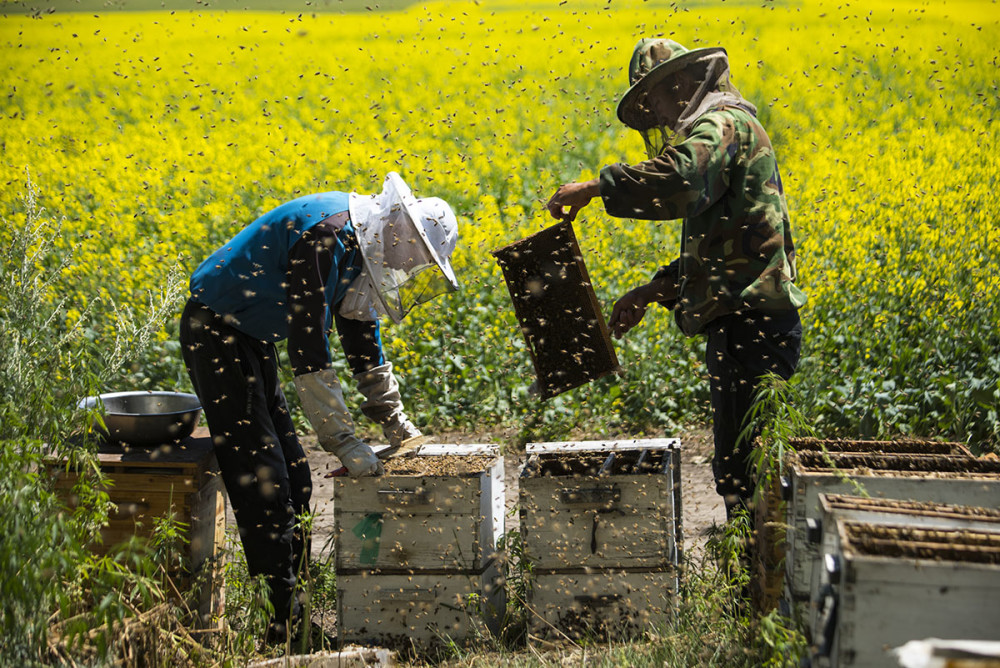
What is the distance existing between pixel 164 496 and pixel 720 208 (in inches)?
97.9

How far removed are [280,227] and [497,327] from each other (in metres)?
3.40

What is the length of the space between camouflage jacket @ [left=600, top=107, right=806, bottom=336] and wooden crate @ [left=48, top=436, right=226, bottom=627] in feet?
6.46

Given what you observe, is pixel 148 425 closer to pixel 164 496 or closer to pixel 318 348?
pixel 164 496

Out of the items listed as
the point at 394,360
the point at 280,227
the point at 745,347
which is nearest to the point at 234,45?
the point at 394,360

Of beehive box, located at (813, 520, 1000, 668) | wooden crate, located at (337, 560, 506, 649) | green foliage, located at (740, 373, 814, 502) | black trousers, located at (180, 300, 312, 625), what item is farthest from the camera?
black trousers, located at (180, 300, 312, 625)

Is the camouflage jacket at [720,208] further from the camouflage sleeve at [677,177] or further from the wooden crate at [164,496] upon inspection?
the wooden crate at [164,496]

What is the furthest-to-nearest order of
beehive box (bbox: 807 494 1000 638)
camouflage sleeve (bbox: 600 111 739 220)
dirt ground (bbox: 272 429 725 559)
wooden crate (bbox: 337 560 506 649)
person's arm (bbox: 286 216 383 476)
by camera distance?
dirt ground (bbox: 272 429 725 559) → wooden crate (bbox: 337 560 506 649) → person's arm (bbox: 286 216 383 476) → camouflage sleeve (bbox: 600 111 739 220) → beehive box (bbox: 807 494 1000 638)

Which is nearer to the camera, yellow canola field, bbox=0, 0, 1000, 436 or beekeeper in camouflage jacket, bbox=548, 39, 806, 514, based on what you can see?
beekeeper in camouflage jacket, bbox=548, 39, 806, 514

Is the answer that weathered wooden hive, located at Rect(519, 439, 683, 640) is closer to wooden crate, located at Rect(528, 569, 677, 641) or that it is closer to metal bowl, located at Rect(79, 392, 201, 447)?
wooden crate, located at Rect(528, 569, 677, 641)

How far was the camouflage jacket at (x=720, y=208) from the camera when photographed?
3283mm

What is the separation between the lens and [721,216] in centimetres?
351

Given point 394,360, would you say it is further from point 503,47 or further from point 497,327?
point 503,47

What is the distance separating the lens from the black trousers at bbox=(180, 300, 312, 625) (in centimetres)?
363

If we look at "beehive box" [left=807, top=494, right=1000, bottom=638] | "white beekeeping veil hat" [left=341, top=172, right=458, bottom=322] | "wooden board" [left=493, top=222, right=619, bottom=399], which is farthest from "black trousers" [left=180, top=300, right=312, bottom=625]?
"beehive box" [left=807, top=494, right=1000, bottom=638]
